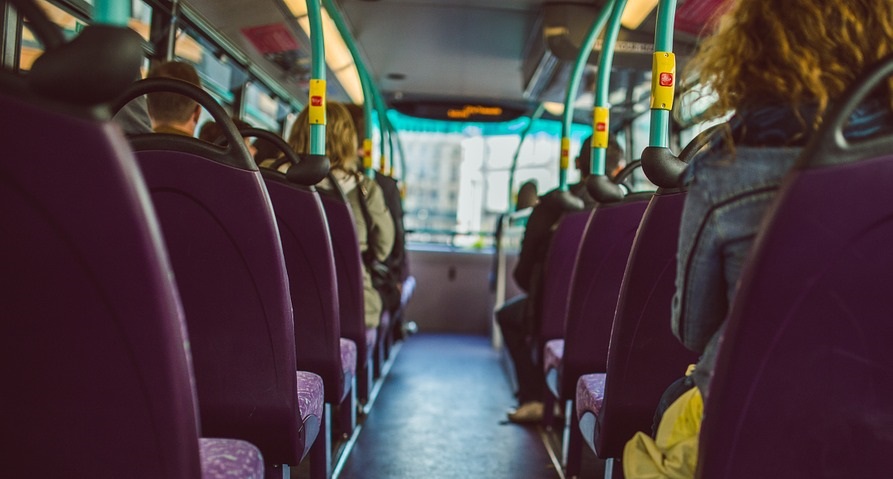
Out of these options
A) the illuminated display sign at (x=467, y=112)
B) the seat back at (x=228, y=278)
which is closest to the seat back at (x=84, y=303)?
the seat back at (x=228, y=278)

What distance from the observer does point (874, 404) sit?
3.92 ft

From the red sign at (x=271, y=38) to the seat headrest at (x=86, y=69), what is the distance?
11.8ft

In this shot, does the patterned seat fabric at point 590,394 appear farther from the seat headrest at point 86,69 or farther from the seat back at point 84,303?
the seat headrest at point 86,69

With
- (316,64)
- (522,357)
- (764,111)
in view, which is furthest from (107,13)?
(522,357)

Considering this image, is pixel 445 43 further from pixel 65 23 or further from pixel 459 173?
pixel 65 23

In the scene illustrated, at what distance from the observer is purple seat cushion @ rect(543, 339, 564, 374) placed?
304 cm

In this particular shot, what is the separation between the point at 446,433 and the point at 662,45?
2468mm

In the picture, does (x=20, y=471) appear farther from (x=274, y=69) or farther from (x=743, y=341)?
(x=274, y=69)

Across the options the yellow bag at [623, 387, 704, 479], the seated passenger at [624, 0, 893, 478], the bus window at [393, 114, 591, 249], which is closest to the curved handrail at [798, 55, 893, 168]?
the seated passenger at [624, 0, 893, 478]

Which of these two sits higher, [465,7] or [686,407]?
[465,7]

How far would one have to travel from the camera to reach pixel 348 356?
→ 298cm

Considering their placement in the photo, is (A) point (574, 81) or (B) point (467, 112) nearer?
(A) point (574, 81)

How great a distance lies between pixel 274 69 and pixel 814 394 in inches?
185

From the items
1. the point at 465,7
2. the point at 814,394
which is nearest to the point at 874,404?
the point at 814,394
